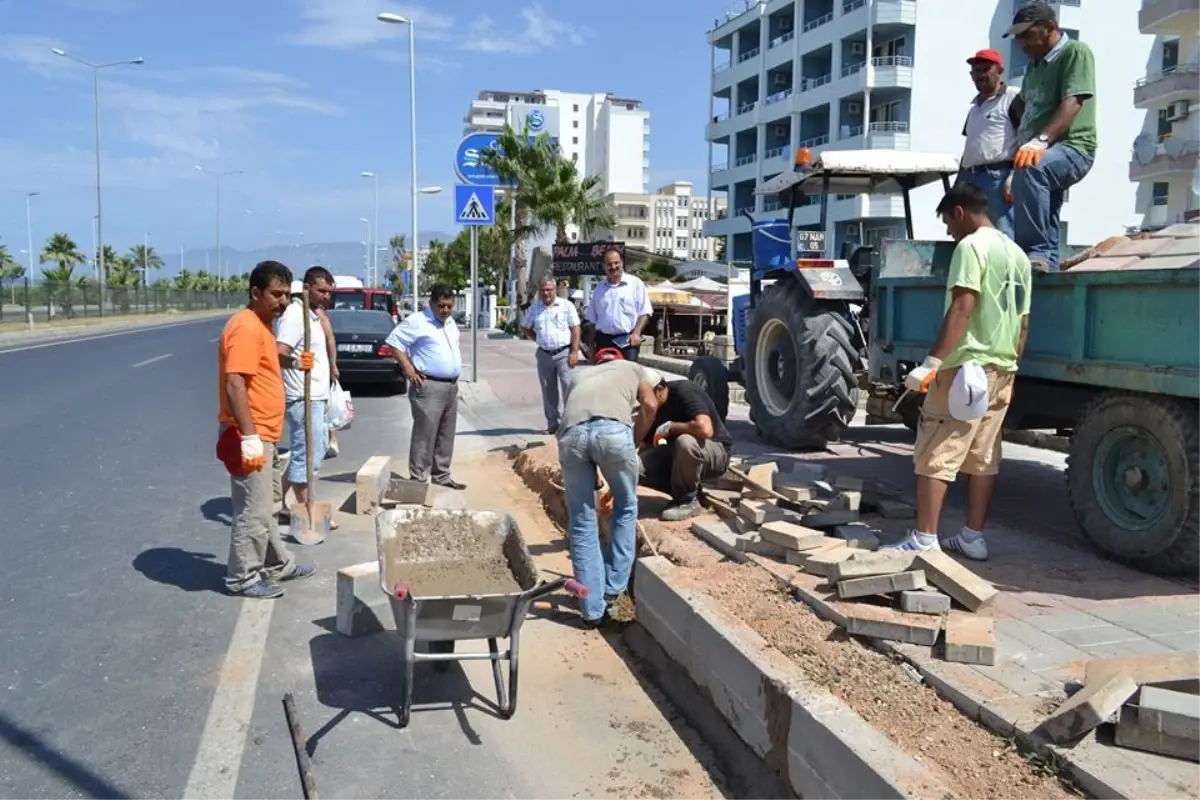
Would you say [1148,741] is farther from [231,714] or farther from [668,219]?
[668,219]

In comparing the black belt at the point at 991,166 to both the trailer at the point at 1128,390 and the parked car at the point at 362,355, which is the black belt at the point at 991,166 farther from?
the parked car at the point at 362,355

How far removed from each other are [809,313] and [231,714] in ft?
18.6

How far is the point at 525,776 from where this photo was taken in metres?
3.71

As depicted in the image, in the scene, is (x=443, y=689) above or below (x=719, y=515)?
below

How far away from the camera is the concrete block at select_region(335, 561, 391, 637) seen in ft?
16.5

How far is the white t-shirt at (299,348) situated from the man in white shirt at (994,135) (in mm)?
4982

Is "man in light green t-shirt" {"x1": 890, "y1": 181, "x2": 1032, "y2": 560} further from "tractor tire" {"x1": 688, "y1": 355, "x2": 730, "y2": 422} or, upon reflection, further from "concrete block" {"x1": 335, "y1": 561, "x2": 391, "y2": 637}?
"tractor tire" {"x1": 688, "y1": 355, "x2": 730, "y2": 422}

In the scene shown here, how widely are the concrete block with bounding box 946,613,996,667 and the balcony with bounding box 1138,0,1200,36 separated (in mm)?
37386

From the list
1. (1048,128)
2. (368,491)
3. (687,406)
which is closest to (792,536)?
(687,406)

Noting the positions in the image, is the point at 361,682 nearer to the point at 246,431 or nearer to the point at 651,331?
the point at 246,431

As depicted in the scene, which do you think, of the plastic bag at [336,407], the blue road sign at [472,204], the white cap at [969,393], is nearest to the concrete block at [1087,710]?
the white cap at [969,393]

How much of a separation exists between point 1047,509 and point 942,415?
2167mm

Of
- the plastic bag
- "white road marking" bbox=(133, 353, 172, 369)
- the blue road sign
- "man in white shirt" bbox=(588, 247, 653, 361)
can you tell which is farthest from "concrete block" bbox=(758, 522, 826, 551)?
"white road marking" bbox=(133, 353, 172, 369)

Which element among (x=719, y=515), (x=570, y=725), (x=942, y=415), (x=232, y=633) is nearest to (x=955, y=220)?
(x=942, y=415)
